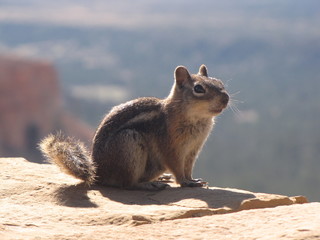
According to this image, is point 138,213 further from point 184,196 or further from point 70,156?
point 70,156

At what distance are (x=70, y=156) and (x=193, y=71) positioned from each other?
201 feet

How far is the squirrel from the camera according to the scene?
27.4 feet

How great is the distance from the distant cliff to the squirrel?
40.4 metres

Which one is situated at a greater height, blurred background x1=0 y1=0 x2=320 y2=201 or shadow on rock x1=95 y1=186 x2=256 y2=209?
blurred background x1=0 y1=0 x2=320 y2=201

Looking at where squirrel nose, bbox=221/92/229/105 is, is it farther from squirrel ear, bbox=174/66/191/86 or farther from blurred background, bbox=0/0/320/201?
blurred background, bbox=0/0/320/201

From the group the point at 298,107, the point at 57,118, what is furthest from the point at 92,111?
the point at 298,107

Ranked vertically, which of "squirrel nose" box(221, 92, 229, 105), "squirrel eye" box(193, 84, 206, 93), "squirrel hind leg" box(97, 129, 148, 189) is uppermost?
"squirrel eye" box(193, 84, 206, 93)

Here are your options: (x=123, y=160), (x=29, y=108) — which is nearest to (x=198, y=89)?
(x=123, y=160)

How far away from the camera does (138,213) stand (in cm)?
636

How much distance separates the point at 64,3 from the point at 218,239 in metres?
159

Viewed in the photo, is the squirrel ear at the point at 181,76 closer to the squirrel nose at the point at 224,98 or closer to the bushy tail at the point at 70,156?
the squirrel nose at the point at 224,98

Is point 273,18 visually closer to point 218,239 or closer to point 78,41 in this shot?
point 78,41

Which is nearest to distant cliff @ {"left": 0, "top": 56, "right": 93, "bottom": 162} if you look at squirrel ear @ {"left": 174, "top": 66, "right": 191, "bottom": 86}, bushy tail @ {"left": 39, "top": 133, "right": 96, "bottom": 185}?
squirrel ear @ {"left": 174, "top": 66, "right": 191, "bottom": 86}

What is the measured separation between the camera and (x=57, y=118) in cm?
5412
